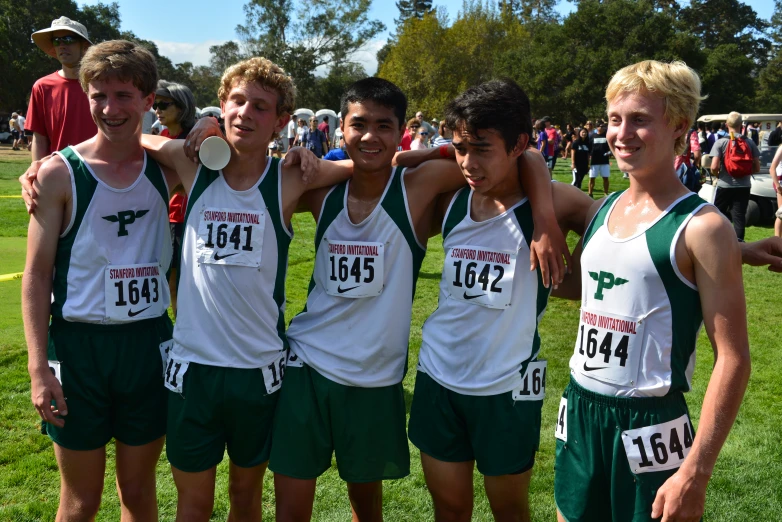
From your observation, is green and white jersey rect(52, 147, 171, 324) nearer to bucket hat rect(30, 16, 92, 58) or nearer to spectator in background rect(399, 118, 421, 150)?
bucket hat rect(30, 16, 92, 58)

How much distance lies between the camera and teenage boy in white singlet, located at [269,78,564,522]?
9.69ft

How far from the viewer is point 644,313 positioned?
90.7 inches

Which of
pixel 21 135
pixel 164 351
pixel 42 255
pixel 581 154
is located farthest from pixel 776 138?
pixel 21 135

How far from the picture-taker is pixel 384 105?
3.06 meters

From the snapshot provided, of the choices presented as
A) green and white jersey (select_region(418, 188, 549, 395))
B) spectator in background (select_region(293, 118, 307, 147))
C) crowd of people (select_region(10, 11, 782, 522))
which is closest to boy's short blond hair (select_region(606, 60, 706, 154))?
crowd of people (select_region(10, 11, 782, 522))

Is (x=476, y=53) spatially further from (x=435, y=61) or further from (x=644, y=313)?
(x=644, y=313)

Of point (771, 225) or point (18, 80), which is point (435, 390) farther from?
point (18, 80)

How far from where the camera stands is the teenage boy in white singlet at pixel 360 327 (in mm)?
2953

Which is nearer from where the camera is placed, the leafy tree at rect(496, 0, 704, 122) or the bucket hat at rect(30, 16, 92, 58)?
the bucket hat at rect(30, 16, 92, 58)

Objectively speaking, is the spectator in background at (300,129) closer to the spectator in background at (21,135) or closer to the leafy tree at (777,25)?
the spectator in background at (21,135)

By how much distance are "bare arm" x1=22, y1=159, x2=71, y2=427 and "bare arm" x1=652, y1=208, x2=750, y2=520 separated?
2439mm

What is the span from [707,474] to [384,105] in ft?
6.56

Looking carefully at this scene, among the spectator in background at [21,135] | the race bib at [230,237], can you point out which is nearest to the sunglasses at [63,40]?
the race bib at [230,237]

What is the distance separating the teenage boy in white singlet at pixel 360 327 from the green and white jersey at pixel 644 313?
26.8 inches
